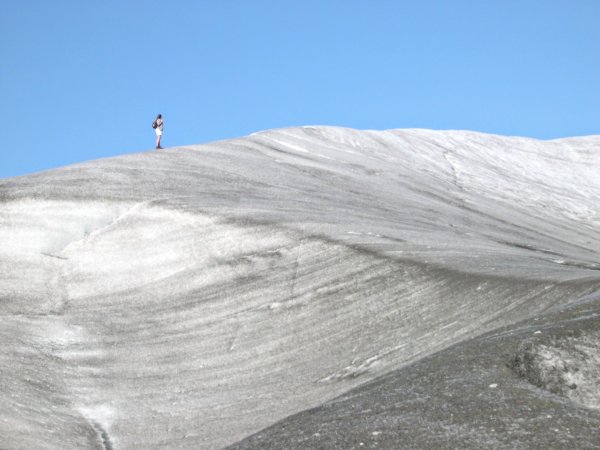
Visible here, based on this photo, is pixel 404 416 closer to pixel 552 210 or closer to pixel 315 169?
pixel 315 169

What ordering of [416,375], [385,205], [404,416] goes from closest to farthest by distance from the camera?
[404,416], [416,375], [385,205]

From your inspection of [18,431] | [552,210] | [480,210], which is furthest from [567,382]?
[552,210]

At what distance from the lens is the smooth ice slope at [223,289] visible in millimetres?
13438

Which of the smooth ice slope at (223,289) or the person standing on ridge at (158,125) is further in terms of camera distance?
the person standing on ridge at (158,125)

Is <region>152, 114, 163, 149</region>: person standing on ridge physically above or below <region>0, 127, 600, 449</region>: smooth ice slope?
above

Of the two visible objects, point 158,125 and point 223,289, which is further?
point 158,125

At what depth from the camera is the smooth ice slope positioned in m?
13.4

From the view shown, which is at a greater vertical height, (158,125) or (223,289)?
(158,125)

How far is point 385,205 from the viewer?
23719 mm

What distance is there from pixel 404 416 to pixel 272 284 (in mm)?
8431

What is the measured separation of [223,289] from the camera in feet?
58.8

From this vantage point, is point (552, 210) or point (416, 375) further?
point (552, 210)

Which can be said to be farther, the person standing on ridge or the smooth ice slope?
the person standing on ridge

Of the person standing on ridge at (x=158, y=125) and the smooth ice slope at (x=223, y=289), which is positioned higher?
the person standing on ridge at (x=158, y=125)
